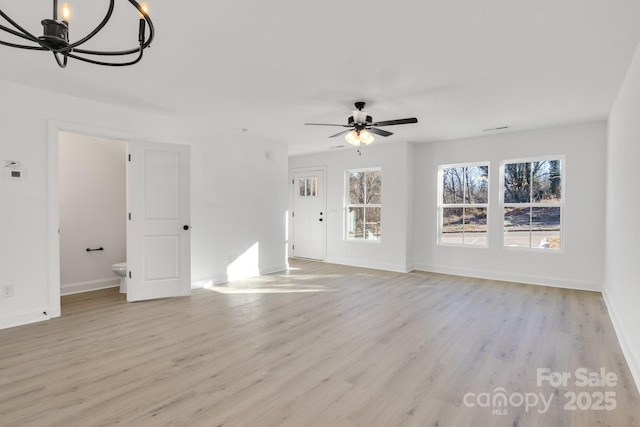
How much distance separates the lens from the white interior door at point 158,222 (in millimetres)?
4312

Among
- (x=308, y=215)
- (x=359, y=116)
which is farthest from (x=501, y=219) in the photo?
(x=308, y=215)

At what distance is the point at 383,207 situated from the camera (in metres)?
6.66

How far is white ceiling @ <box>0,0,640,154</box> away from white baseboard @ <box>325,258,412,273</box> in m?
2.94

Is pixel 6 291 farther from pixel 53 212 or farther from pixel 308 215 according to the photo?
pixel 308 215

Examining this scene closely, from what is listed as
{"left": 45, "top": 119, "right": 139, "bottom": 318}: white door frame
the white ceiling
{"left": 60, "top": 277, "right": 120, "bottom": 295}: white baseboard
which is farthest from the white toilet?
the white ceiling

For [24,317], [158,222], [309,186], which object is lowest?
[24,317]

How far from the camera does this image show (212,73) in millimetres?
3178

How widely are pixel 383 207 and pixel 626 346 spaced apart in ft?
13.9

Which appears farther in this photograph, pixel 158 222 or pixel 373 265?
pixel 373 265

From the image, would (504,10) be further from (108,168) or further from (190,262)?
(108,168)

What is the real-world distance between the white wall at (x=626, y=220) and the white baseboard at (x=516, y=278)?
0.93 metres

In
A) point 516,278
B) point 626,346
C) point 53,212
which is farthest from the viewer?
point 516,278

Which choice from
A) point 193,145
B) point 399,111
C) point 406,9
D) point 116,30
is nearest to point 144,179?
point 193,145

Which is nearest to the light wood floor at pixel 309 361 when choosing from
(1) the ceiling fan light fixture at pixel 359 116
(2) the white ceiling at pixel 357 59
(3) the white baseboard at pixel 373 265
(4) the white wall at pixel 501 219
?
(4) the white wall at pixel 501 219
